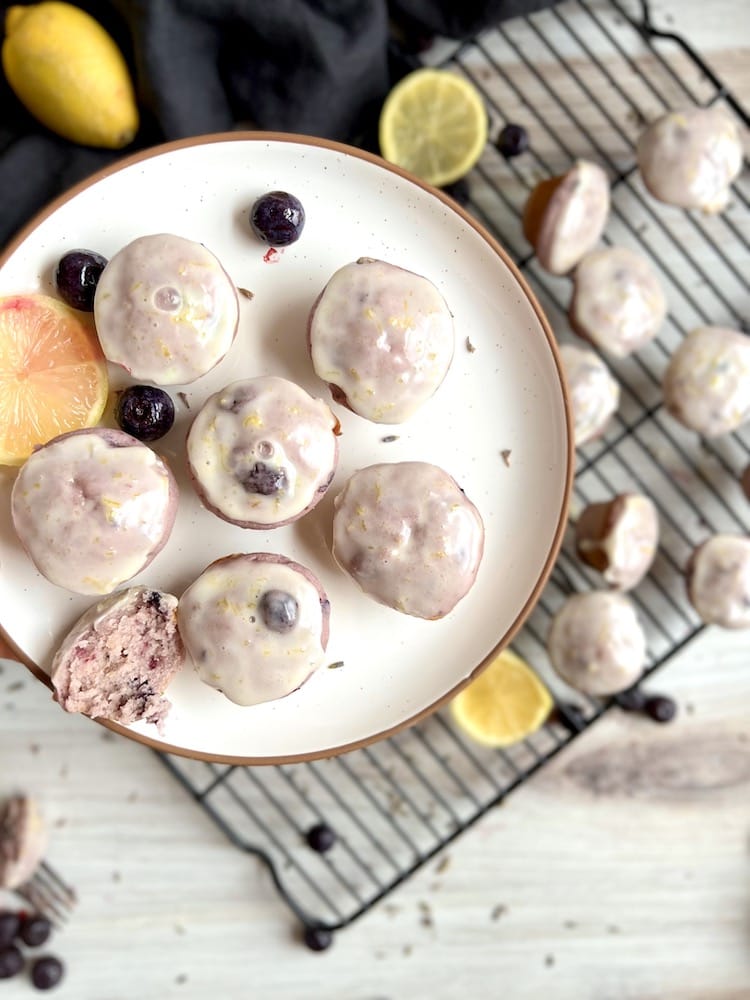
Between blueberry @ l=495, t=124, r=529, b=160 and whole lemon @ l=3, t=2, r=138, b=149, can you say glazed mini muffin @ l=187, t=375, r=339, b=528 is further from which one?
blueberry @ l=495, t=124, r=529, b=160

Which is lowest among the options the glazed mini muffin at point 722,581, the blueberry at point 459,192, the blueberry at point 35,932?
the blueberry at point 35,932

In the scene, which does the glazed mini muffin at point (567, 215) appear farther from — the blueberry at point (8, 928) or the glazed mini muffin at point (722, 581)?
the blueberry at point (8, 928)

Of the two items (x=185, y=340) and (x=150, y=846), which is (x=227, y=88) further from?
(x=150, y=846)

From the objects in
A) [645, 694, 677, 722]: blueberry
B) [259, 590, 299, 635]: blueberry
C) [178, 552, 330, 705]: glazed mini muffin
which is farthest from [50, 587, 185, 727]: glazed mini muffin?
[645, 694, 677, 722]: blueberry

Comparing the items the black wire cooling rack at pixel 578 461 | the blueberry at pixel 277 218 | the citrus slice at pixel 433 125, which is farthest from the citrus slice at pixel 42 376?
the black wire cooling rack at pixel 578 461

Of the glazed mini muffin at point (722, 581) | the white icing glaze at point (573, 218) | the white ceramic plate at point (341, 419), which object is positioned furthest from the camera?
the glazed mini muffin at point (722, 581)

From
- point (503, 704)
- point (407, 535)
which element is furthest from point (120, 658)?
point (503, 704)

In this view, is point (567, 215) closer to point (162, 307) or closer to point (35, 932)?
point (162, 307)
